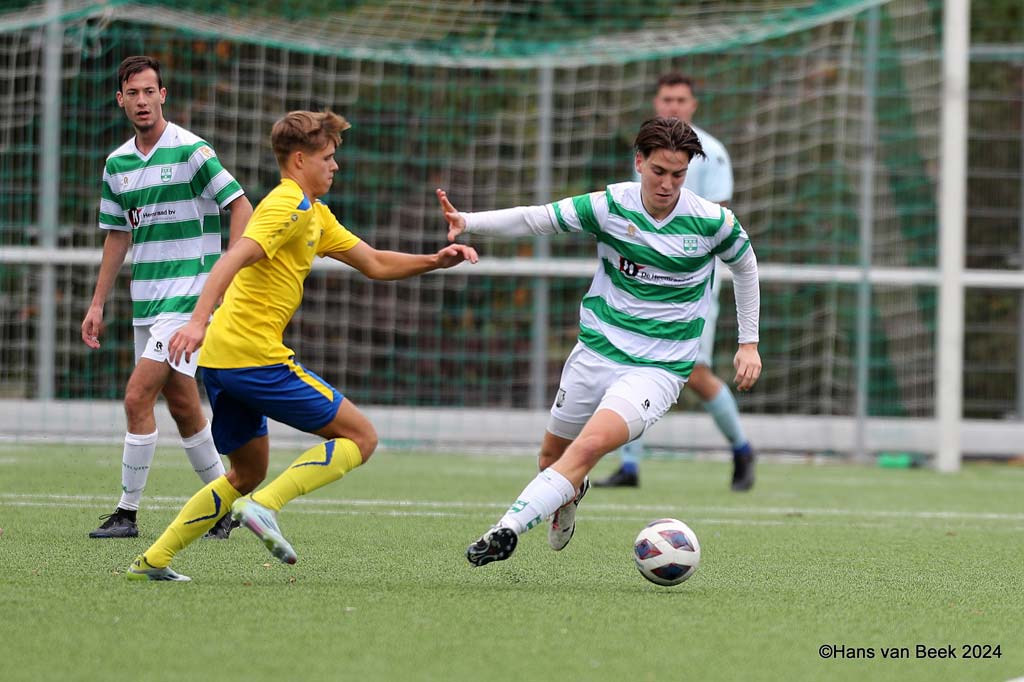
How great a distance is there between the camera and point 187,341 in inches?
178

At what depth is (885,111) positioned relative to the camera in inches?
486

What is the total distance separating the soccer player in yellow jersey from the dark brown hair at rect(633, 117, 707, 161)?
0.72 m

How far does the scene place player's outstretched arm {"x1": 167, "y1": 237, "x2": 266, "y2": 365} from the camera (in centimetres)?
451

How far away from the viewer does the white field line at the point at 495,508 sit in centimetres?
711

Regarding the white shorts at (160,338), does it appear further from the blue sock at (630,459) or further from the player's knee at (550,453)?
the blue sock at (630,459)

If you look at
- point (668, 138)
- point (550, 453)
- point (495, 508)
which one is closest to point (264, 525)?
point (550, 453)

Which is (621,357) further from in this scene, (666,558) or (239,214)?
(239,214)

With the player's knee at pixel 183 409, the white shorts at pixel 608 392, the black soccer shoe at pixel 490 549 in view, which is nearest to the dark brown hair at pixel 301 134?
the white shorts at pixel 608 392

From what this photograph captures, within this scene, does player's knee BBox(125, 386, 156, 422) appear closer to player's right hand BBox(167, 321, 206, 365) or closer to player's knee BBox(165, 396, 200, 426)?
player's knee BBox(165, 396, 200, 426)

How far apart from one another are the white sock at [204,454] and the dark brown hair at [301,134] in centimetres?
160

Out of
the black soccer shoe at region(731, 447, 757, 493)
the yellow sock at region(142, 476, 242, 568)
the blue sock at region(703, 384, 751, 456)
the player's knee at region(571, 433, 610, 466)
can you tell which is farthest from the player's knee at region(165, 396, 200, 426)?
the black soccer shoe at region(731, 447, 757, 493)

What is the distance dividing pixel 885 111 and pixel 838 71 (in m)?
0.48

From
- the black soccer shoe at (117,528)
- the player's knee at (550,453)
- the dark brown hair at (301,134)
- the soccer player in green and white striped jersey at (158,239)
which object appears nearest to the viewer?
the dark brown hair at (301,134)

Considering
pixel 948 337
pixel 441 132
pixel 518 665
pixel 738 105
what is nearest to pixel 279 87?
pixel 441 132
